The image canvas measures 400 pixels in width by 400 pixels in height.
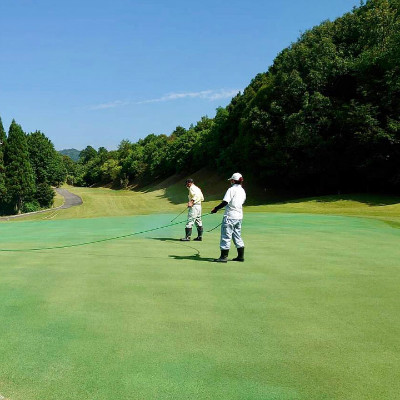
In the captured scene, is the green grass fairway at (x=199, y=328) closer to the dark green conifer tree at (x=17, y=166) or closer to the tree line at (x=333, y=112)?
the tree line at (x=333, y=112)

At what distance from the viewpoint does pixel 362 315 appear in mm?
6047

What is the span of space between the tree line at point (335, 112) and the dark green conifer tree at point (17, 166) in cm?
3837

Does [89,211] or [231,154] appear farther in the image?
[231,154]

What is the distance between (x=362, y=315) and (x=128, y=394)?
3752 mm

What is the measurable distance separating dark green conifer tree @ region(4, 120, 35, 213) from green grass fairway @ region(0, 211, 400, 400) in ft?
208

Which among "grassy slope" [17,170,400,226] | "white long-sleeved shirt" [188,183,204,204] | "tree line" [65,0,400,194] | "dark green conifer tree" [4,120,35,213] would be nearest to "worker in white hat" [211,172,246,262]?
"white long-sleeved shirt" [188,183,204,204]

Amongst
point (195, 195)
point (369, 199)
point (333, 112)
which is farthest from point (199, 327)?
point (333, 112)

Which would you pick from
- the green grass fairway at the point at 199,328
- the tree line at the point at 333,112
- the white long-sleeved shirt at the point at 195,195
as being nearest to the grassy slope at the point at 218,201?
the tree line at the point at 333,112

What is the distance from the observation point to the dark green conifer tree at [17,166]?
6825 cm

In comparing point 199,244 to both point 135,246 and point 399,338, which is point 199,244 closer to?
point 135,246

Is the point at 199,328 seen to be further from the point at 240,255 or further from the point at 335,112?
the point at 335,112

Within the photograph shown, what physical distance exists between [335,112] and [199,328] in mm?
38984

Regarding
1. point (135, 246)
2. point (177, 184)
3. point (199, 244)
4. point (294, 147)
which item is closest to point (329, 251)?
point (199, 244)

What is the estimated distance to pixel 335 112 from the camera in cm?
4066
